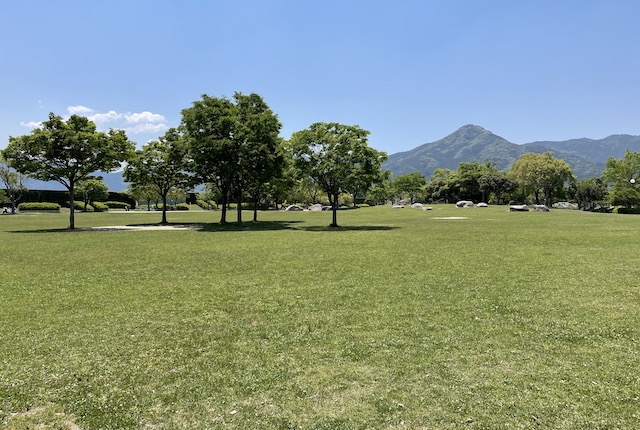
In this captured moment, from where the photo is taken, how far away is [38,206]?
2562 inches

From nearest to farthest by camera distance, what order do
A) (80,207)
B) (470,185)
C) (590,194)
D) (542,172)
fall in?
1. (80,207)
2. (542,172)
3. (590,194)
4. (470,185)

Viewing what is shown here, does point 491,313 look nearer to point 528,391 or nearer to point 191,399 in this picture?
point 528,391

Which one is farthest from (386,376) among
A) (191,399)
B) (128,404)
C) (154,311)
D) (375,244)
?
(375,244)

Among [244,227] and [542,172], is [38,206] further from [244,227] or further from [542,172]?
[542,172]

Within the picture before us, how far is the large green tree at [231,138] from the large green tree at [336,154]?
2376 millimetres

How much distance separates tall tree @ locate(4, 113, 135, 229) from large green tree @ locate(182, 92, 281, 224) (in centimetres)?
634

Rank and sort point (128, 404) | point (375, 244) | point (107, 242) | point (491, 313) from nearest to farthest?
point (128, 404) → point (491, 313) → point (375, 244) → point (107, 242)

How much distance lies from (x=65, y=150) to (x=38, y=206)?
153 feet

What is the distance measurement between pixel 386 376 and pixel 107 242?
19347mm

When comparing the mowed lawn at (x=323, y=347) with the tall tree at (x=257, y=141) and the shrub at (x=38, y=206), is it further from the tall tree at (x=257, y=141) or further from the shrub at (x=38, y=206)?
the shrub at (x=38, y=206)

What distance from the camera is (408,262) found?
42.9 feet

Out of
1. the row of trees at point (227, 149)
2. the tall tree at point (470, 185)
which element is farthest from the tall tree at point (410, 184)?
the row of trees at point (227, 149)

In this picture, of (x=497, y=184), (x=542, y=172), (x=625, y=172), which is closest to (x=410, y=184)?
(x=497, y=184)

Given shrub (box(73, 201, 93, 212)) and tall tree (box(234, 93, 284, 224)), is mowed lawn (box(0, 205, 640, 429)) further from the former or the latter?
shrub (box(73, 201, 93, 212))
